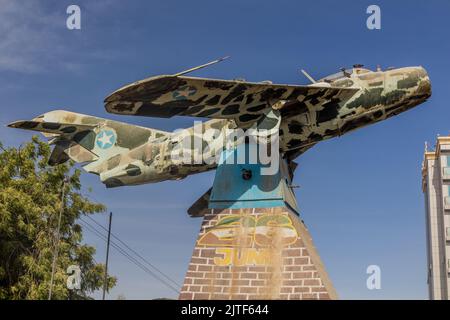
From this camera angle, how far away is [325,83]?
14797mm

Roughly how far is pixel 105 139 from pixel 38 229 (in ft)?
41.0

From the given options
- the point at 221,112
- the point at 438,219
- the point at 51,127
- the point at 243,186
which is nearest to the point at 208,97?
the point at 221,112

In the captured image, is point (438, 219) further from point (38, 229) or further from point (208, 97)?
point (208, 97)

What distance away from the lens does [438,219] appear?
1699 inches

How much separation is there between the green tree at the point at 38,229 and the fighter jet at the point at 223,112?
36.6ft

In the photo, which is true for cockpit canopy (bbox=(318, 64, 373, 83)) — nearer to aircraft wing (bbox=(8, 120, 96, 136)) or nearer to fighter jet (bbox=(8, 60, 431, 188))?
fighter jet (bbox=(8, 60, 431, 188))

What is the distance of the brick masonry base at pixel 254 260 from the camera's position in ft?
42.8

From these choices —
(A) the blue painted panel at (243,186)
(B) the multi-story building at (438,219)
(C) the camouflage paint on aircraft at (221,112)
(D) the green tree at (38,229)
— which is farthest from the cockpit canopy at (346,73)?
(B) the multi-story building at (438,219)

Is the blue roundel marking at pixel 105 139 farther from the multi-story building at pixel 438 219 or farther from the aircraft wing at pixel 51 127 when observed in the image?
the multi-story building at pixel 438 219
